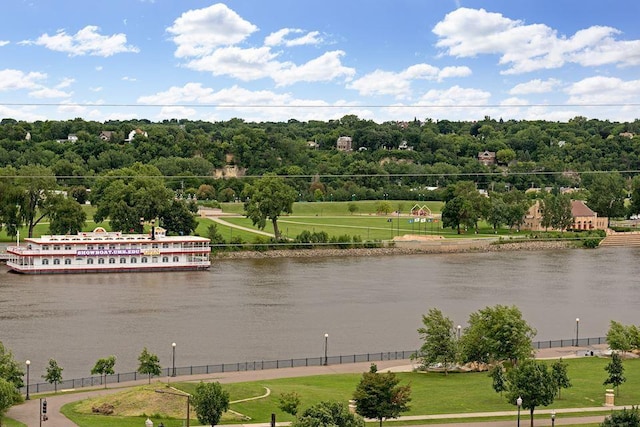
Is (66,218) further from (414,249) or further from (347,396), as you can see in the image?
(347,396)

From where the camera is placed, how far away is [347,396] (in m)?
23.7

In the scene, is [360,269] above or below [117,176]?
below

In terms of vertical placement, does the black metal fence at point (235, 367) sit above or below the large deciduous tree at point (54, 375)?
below

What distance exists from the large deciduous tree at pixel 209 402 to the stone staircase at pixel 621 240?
5546 cm

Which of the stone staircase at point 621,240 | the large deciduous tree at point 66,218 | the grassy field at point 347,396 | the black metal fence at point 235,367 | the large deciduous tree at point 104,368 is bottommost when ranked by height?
the black metal fence at point 235,367

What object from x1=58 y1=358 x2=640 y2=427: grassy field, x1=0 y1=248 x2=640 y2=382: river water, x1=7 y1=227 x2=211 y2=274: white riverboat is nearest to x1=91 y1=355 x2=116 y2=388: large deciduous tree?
x1=0 y1=248 x2=640 y2=382: river water

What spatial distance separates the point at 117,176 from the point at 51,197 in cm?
1080

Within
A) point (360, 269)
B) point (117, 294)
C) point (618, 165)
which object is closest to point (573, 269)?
point (360, 269)

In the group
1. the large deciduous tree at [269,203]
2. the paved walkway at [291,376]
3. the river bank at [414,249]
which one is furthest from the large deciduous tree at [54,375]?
the large deciduous tree at [269,203]

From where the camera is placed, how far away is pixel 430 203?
90.1 meters

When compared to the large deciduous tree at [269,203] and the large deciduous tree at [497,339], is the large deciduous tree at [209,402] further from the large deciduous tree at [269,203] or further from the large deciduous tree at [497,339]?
the large deciduous tree at [269,203]

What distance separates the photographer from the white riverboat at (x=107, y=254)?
5181 cm

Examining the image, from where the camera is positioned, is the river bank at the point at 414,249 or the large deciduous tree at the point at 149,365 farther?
the river bank at the point at 414,249

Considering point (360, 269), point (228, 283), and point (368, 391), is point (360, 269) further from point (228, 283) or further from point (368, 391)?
point (368, 391)
